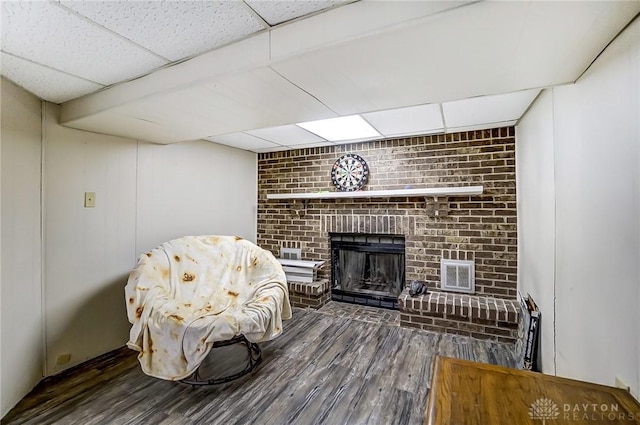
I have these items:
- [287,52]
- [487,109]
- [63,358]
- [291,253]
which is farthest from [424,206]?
[63,358]

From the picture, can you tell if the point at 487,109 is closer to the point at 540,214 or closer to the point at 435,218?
the point at 540,214

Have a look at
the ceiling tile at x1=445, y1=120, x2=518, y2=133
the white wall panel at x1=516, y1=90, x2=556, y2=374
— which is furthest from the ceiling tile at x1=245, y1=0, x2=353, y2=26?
the ceiling tile at x1=445, y1=120, x2=518, y2=133

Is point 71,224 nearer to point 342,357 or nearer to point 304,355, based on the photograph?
point 304,355

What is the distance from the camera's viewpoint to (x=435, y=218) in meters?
3.28

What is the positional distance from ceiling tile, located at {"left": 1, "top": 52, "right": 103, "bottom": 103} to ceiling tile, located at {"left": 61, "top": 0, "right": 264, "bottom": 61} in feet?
2.43

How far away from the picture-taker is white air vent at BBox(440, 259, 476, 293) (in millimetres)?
3088

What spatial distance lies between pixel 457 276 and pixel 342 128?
203 cm

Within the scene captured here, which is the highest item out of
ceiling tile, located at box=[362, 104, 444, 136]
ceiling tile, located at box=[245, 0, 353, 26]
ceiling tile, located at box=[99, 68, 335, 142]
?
ceiling tile, located at box=[362, 104, 444, 136]

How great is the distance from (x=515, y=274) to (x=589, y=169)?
198cm

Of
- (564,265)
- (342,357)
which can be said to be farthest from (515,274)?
(342,357)

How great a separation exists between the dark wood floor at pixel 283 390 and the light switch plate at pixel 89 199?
1.31 meters

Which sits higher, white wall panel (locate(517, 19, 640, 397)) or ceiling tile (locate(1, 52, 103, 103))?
ceiling tile (locate(1, 52, 103, 103))

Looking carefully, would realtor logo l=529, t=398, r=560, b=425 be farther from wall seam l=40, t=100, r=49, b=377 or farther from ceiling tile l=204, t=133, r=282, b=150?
ceiling tile l=204, t=133, r=282, b=150

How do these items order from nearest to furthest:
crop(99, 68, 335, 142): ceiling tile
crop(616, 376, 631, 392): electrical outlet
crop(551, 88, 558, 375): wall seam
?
crop(616, 376, 631, 392): electrical outlet → crop(99, 68, 335, 142): ceiling tile → crop(551, 88, 558, 375): wall seam
